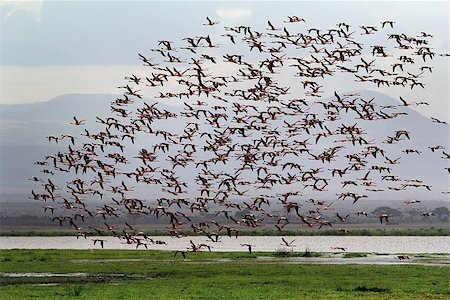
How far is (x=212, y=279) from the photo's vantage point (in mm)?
47562

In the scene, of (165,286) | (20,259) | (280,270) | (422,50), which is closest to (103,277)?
(165,286)

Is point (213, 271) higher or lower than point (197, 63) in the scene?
lower

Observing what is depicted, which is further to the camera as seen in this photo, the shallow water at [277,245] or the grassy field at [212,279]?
the shallow water at [277,245]

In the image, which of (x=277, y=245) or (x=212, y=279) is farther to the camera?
(x=277, y=245)

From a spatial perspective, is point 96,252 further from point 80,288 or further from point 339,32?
point 339,32

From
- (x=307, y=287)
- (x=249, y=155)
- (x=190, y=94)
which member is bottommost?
(x=307, y=287)

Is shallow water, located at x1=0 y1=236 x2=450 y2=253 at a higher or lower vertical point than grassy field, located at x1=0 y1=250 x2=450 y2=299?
higher

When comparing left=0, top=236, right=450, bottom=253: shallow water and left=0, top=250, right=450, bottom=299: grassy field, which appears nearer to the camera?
left=0, top=250, right=450, bottom=299: grassy field

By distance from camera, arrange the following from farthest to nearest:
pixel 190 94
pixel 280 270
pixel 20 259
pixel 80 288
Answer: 1. pixel 20 259
2. pixel 280 270
3. pixel 190 94
4. pixel 80 288

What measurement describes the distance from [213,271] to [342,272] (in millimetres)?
7385

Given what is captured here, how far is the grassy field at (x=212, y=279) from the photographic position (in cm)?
4047

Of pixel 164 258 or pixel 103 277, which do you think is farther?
pixel 164 258

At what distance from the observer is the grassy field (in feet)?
133

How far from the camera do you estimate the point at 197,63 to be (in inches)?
1720
